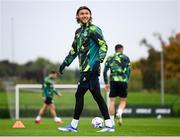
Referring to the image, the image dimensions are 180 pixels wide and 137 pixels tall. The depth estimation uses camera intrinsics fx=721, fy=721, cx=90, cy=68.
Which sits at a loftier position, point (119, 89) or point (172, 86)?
point (119, 89)

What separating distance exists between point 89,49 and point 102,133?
1.59m

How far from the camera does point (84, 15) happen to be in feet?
43.1

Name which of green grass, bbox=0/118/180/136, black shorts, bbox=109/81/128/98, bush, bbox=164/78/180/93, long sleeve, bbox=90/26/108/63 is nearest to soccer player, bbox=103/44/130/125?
black shorts, bbox=109/81/128/98

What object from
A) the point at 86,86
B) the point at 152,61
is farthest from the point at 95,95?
the point at 152,61

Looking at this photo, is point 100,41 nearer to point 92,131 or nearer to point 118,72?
point 92,131

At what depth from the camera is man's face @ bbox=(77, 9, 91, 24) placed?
13.1 m

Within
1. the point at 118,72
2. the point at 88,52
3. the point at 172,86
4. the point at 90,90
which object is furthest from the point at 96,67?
the point at 172,86

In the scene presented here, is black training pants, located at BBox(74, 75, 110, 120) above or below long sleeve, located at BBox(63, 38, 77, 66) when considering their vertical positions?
below

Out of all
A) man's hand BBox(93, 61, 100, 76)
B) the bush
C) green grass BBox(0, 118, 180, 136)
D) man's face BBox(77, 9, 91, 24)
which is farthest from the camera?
the bush

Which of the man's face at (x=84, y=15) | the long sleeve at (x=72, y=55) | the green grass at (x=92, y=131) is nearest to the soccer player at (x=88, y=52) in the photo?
the man's face at (x=84, y=15)

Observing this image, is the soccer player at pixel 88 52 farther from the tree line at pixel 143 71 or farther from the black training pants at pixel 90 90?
the tree line at pixel 143 71

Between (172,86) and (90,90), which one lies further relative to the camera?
(172,86)

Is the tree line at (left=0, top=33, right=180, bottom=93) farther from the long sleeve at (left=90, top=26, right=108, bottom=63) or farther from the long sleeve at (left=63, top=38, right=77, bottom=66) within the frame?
the long sleeve at (left=90, top=26, right=108, bottom=63)

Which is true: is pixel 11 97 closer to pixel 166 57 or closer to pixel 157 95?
pixel 157 95
